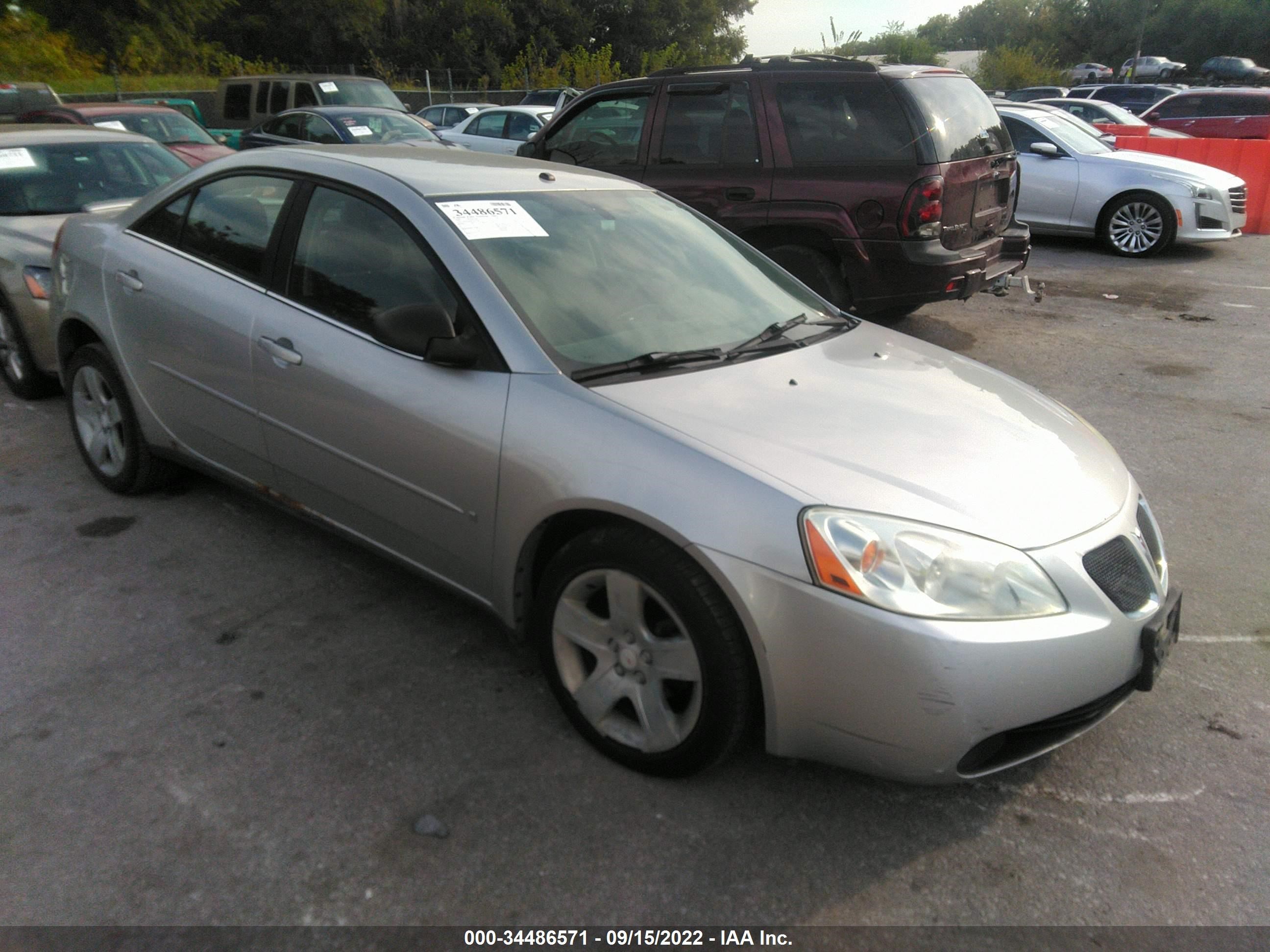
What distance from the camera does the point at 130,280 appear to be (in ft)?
14.1

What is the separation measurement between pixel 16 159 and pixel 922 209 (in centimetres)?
570

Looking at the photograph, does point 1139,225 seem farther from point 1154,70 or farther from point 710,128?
point 1154,70

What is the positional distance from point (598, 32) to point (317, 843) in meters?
50.8

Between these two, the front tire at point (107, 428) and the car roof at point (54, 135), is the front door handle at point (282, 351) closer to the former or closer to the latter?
the front tire at point (107, 428)

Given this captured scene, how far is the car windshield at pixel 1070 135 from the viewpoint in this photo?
11883mm

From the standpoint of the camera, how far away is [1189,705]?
3240 mm

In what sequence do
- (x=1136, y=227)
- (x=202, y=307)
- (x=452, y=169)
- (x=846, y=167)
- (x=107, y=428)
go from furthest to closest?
1. (x=1136, y=227)
2. (x=846, y=167)
3. (x=107, y=428)
4. (x=202, y=307)
5. (x=452, y=169)

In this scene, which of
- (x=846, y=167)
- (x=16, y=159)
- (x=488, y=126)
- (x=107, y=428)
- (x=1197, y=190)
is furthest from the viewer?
(x=488, y=126)

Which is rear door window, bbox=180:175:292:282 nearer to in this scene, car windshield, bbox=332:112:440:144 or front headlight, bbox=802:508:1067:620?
front headlight, bbox=802:508:1067:620

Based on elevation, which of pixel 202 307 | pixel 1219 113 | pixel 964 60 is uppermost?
pixel 964 60

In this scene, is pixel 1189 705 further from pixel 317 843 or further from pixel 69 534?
pixel 69 534

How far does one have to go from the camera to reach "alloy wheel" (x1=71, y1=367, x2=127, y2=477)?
4.58 metres

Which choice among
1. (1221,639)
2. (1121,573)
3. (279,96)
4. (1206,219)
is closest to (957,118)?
(1221,639)

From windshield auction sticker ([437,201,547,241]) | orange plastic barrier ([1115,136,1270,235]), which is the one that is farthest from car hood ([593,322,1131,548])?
orange plastic barrier ([1115,136,1270,235])
